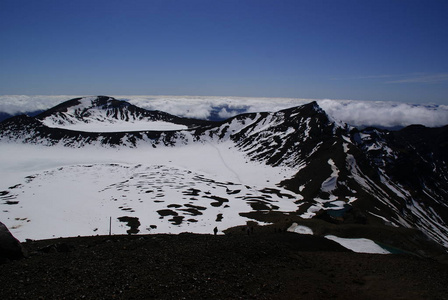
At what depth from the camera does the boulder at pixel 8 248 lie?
62.0 ft

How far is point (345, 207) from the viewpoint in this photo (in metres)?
67.9

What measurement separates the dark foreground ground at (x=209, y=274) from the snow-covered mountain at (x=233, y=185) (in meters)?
32.7

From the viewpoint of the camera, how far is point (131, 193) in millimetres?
89812

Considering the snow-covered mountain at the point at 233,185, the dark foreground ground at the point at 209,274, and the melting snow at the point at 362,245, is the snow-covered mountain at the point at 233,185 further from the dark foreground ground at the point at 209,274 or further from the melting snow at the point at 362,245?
the dark foreground ground at the point at 209,274

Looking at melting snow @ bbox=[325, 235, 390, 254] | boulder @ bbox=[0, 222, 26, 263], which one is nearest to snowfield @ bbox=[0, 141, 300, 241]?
melting snow @ bbox=[325, 235, 390, 254]

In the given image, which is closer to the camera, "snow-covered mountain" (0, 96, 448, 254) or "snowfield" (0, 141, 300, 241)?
"snowfield" (0, 141, 300, 241)

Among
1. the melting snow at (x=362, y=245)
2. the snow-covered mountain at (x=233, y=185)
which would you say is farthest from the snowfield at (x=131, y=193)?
the melting snow at (x=362, y=245)

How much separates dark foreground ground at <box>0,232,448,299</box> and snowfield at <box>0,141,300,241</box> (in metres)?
33.0

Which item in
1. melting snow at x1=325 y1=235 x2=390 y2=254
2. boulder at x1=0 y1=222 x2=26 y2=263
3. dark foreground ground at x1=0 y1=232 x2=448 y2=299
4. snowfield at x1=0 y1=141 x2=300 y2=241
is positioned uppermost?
boulder at x1=0 y1=222 x2=26 y2=263

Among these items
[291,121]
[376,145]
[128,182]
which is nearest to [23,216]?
[128,182]

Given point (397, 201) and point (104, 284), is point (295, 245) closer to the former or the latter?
point (104, 284)

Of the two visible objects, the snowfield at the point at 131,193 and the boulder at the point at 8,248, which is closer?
the boulder at the point at 8,248

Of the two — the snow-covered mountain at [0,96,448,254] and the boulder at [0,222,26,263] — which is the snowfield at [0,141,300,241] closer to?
the snow-covered mountain at [0,96,448,254]

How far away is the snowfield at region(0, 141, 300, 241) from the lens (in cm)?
6000
